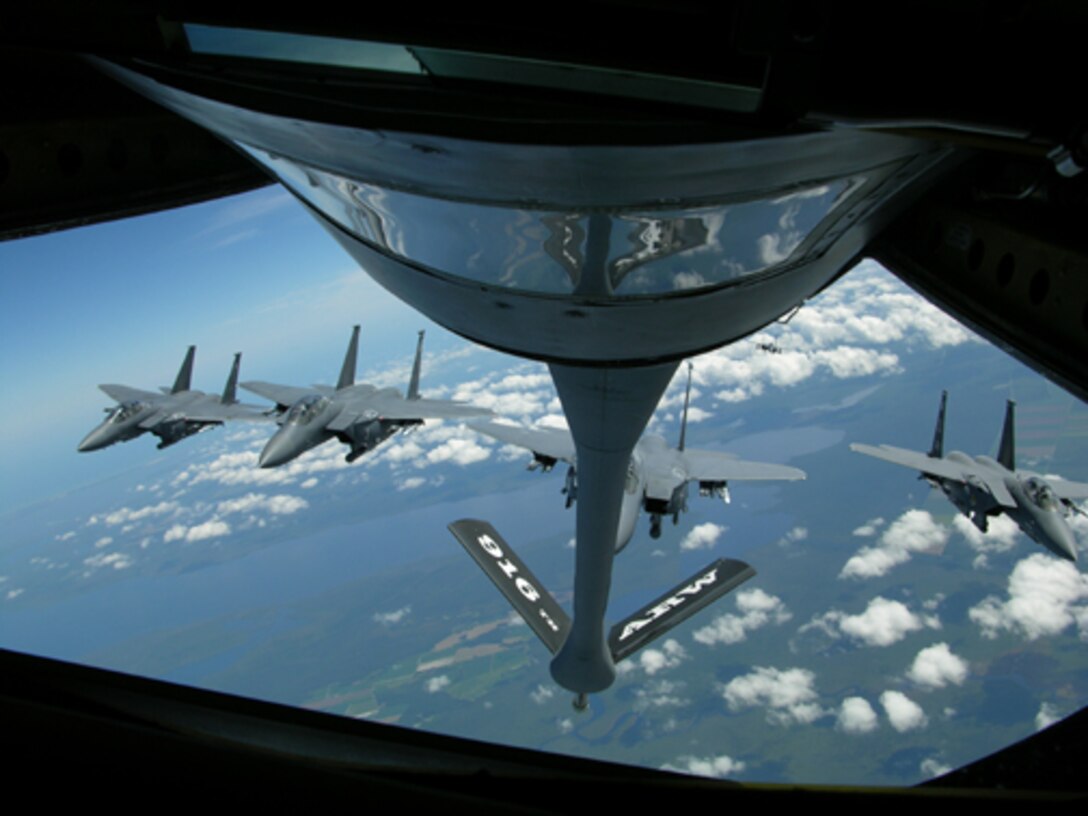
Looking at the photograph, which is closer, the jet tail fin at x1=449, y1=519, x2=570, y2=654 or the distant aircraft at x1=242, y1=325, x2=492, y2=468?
the jet tail fin at x1=449, y1=519, x2=570, y2=654

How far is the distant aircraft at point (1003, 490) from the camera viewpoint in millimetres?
14836

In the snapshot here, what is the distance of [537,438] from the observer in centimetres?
1716

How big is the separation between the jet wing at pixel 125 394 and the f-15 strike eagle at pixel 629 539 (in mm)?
12383

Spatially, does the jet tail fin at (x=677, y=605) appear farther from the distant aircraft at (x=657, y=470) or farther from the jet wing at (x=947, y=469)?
the jet wing at (x=947, y=469)

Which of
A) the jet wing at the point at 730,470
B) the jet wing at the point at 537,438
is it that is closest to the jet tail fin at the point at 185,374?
the jet wing at the point at 537,438

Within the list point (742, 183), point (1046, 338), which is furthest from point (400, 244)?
point (1046, 338)

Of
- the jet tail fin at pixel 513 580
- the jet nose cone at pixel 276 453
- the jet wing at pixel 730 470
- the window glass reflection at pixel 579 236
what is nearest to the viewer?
the window glass reflection at pixel 579 236

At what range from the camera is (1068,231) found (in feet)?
8.51

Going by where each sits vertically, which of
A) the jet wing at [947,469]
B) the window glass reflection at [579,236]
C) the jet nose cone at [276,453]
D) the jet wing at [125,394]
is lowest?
the jet wing at [125,394]

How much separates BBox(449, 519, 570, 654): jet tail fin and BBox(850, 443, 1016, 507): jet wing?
293 inches

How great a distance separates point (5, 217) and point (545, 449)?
44.7 ft

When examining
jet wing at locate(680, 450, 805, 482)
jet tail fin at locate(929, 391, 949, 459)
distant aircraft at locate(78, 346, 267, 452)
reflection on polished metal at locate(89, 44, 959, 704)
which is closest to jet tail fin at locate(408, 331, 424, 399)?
distant aircraft at locate(78, 346, 267, 452)

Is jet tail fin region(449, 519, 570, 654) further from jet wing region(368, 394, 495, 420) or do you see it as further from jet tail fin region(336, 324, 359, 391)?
jet tail fin region(336, 324, 359, 391)

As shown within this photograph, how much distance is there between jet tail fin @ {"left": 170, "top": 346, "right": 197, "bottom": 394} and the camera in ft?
75.6
